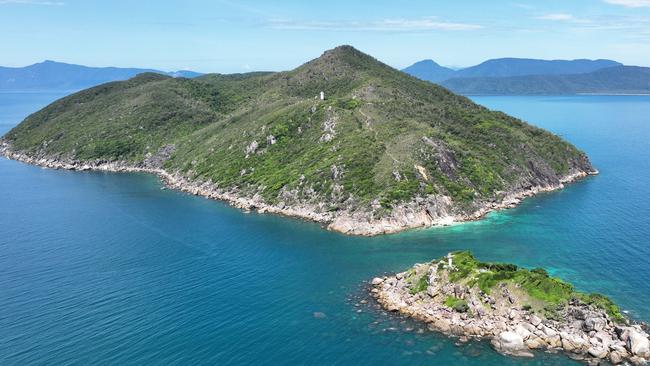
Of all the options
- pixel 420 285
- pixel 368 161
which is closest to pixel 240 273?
pixel 420 285

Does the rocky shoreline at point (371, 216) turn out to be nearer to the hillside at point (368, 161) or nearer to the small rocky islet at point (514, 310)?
the hillside at point (368, 161)

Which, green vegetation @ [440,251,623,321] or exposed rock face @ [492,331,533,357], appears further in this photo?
green vegetation @ [440,251,623,321]

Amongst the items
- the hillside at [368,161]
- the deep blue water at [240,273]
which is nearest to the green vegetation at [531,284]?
the deep blue water at [240,273]

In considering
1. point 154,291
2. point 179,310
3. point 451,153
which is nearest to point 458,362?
point 179,310

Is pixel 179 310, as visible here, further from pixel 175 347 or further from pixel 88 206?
pixel 88 206

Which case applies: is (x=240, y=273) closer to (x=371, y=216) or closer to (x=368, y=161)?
(x=371, y=216)

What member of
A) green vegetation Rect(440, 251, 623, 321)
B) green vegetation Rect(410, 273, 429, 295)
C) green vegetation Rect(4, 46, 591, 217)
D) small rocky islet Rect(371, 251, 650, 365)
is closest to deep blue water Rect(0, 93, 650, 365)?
small rocky islet Rect(371, 251, 650, 365)

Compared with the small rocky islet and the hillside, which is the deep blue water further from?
the hillside
